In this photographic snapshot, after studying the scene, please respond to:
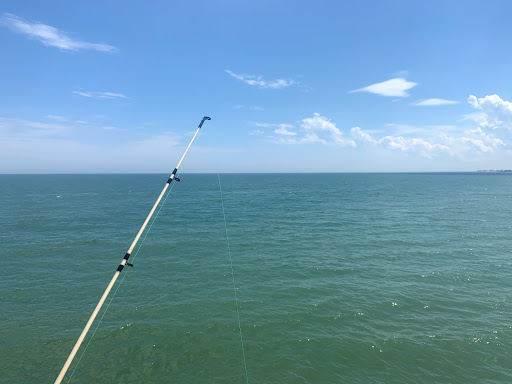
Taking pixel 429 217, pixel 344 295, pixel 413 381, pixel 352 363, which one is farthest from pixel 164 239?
pixel 429 217

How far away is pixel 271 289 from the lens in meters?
22.0

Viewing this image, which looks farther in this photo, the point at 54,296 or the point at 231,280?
A: the point at 231,280

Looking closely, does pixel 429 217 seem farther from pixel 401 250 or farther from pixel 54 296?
pixel 54 296

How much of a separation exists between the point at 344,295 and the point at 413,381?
8.09 metres

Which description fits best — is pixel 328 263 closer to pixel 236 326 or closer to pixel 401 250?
pixel 401 250

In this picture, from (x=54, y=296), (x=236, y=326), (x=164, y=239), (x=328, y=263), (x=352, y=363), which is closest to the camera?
(x=352, y=363)

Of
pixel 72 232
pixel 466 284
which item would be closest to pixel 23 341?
pixel 72 232

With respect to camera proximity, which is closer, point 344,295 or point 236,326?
point 236,326

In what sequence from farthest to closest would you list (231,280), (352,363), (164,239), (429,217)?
(429,217) → (164,239) → (231,280) → (352,363)

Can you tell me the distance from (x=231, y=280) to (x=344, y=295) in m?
9.59

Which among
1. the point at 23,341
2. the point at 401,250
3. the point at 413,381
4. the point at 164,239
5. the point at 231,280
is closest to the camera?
the point at 413,381

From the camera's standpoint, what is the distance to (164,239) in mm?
36656

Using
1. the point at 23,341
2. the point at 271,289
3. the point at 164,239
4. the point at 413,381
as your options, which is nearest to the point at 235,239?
the point at 164,239

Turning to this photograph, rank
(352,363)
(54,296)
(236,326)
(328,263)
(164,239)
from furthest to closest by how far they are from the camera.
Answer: (164,239) → (328,263) → (54,296) → (236,326) → (352,363)
